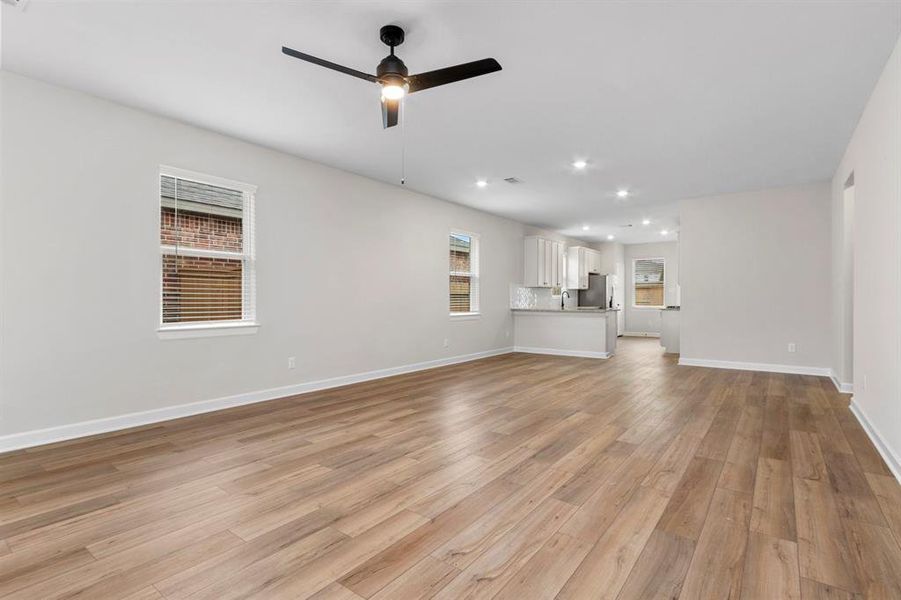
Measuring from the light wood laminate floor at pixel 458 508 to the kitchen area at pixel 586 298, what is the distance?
3.98 m

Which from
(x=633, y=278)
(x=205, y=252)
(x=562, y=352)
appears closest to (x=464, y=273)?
(x=562, y=352)

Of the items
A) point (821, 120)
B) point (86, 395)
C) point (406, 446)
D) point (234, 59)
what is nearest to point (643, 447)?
point (406, 446)

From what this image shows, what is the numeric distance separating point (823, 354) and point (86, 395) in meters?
8.44

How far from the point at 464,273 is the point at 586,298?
5.49 m

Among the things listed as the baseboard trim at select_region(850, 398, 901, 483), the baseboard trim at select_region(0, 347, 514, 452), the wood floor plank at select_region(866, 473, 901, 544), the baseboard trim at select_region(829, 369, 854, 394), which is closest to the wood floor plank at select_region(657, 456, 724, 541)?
the wood floor plank at select_region(866, 473, 901, 544)

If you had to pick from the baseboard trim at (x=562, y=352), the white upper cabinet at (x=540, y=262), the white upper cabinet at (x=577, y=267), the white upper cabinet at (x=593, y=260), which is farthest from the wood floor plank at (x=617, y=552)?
the white upper cabinet at (x=593, y=260)

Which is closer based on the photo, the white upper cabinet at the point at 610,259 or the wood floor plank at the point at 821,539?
the wood floor plank at the point at 821,539

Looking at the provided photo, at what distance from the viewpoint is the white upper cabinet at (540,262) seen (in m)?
9.09

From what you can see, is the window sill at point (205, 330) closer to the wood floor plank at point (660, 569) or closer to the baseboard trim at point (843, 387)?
the wood floor plank at point (660, 569)

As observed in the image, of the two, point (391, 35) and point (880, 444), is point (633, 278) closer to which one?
point (880, 444)

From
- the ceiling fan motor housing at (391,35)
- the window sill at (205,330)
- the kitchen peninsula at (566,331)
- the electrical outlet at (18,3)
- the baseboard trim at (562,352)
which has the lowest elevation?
the baseboard trim at (562,352)

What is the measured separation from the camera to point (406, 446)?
3.18m

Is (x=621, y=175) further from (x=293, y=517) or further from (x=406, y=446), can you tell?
(x=293, y=517)

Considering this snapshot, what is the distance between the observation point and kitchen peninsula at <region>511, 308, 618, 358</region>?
7828mm
